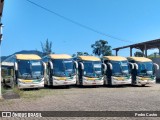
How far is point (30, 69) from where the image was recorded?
82.3ft

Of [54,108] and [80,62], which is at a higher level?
[80,62]

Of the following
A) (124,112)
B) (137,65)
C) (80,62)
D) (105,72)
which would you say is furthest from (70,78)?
(124,112)

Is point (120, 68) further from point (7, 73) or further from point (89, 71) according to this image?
point (7, 73)

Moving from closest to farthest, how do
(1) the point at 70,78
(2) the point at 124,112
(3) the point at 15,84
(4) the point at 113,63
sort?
(2) the point at 124,112, (3) the point at 15,84, (1) the point at 70,78, (4) the point at 113,63

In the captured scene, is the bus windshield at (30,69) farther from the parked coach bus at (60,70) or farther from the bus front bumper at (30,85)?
the parked coach bus at (60,70)

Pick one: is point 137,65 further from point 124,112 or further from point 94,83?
point 124,112

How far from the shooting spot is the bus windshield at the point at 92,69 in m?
27.5

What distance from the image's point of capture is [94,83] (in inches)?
1078

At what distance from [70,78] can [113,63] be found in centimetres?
441

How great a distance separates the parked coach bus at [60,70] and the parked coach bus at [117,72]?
320cm

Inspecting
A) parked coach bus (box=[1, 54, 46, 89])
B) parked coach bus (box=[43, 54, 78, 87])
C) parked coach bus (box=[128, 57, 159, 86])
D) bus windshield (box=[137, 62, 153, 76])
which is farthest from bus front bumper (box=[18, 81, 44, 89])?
bus windshield (box=[137, 62, 153, 76])

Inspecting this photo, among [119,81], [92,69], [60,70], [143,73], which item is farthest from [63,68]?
[143,73]

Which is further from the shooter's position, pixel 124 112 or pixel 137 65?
pixel 137 65

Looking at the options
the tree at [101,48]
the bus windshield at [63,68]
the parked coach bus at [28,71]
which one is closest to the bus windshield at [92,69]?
the bus windshield at [63,68]
